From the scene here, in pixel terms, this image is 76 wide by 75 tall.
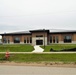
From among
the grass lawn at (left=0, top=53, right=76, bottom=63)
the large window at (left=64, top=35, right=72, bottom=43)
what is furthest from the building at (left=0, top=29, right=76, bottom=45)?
the grass lawn at (left=0, top=53, right=76, bottom=63)

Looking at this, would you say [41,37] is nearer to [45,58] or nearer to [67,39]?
[67,39]

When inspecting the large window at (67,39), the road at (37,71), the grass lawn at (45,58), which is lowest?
the large window at (67,39)

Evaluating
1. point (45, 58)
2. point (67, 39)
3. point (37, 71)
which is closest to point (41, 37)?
point (67, 39)

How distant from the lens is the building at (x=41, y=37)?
75.7 m

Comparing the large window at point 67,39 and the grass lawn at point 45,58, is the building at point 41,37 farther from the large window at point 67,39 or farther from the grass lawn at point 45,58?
the grass lawn at point 45,58

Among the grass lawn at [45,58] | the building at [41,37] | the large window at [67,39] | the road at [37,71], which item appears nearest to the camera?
the road at [37,71]

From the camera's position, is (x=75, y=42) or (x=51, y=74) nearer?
(x=51, y=74)

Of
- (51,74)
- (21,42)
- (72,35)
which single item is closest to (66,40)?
(72,35)

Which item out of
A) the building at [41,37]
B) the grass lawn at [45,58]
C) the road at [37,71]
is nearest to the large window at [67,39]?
the building at [41,37]

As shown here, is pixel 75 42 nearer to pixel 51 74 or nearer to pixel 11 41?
pixel 11 41

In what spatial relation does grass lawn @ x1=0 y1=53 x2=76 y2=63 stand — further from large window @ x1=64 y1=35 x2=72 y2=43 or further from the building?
large window @ x1=64 y1=35 x2=72 y2=43

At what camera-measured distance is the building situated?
75.7 meters

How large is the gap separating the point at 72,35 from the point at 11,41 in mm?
25351

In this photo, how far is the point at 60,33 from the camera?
3066 inches
